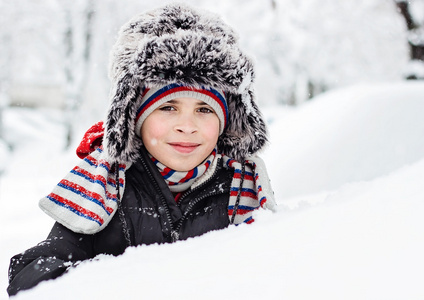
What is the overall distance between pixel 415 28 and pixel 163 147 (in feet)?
28.9

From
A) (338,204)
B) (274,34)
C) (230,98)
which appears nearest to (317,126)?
(230,98)

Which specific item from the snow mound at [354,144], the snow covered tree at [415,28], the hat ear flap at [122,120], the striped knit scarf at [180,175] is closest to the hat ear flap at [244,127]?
the striped knit scarf at [180,175]

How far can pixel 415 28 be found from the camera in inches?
330

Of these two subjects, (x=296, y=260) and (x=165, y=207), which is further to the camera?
(x=165, y=207)

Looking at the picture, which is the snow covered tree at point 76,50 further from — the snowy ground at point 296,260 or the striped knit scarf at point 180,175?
the snowy ground at point 296,260

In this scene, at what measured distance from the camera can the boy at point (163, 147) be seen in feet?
4.51

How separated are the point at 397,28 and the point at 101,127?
13233 mm

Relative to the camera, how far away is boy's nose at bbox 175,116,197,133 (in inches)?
56.2

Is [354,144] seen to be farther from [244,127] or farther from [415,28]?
[415,28]

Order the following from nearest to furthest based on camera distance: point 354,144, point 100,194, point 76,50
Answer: point 100,194, point 354,144, point 76,50

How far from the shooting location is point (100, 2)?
11.4 meters

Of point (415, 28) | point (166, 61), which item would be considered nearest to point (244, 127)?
point (166, 61)

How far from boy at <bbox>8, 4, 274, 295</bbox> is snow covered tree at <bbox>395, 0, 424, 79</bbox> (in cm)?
821

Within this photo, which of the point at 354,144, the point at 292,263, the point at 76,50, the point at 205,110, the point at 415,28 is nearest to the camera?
the point at 292,263
